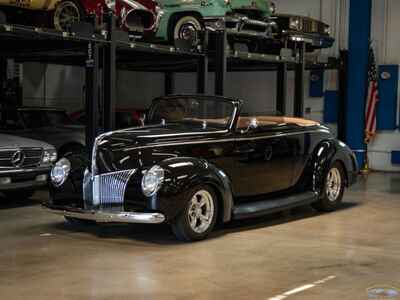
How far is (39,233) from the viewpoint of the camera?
699cm

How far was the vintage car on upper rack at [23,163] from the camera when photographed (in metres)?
8.33

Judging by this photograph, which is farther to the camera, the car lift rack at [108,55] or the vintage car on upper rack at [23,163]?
the car lift rack at [108,55]

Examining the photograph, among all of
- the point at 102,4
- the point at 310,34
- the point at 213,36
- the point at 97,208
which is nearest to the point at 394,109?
the point at 310,34

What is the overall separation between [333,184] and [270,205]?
5.24ft

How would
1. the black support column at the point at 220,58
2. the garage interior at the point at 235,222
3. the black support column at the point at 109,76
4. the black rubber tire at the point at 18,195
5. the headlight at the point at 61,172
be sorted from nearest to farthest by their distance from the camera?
the garage interior at the point at 235,222, the headlight at the point at 61,172, the black support column at the point at 109,76, the black rubber tire at the point at 18,195, the black support column at the point at 220,58

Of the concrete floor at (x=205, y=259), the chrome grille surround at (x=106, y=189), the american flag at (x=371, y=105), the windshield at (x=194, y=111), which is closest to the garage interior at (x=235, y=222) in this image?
the concrete floor at (x=205, y=259)

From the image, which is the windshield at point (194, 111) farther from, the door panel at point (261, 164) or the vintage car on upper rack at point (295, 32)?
the vintage car on upper rack at point (295, 32)

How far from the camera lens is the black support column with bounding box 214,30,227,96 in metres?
10.8

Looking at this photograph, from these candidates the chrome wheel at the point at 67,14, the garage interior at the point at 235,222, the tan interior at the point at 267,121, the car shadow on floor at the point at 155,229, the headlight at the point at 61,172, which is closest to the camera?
the garage interior at the point at 235,222

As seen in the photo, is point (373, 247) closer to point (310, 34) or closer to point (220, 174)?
point (220, 174)

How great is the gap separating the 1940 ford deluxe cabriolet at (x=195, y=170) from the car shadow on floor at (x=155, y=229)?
193 millimetres

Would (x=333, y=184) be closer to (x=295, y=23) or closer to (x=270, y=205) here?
(x=270, y=205)

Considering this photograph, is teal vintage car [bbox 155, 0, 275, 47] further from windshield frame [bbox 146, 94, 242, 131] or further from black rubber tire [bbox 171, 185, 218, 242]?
black rubber tire [bbox 171, 185, 218, 242]

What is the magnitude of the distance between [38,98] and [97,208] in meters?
9.84
